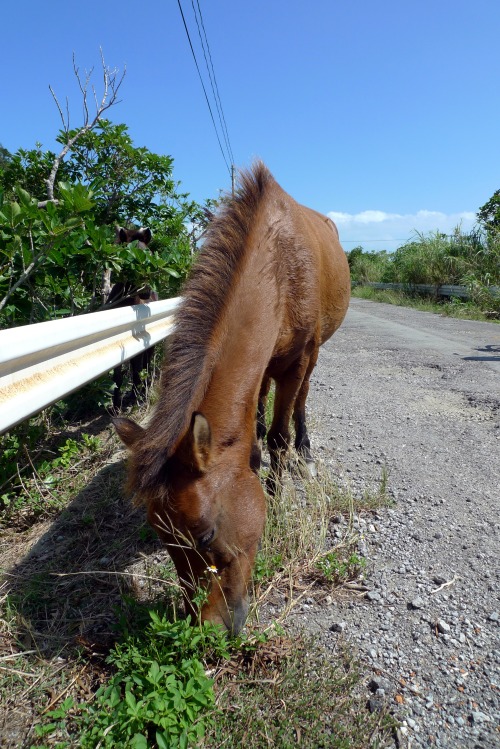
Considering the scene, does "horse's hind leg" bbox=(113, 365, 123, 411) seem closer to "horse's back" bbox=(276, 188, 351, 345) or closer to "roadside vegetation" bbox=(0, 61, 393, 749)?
→ "roadside vegetation" bbox=(0, 61, 393, 749)

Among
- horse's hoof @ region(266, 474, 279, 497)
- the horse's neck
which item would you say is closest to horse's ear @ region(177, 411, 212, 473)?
the horse's neck

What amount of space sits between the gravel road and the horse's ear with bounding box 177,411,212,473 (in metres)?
0.92

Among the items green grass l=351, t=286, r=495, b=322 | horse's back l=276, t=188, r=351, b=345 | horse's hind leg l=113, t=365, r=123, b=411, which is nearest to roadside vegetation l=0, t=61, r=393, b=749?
horse's hind leg l=113, t=365, r=123, b=411

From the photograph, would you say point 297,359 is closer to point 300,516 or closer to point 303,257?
point 303,257

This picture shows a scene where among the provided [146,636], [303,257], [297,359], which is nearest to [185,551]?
[146,636]

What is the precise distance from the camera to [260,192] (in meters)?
3.38

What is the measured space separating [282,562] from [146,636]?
0.83 meters

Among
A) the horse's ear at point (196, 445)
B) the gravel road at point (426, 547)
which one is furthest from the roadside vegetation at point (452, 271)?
the horse's ear at point (196, 445)

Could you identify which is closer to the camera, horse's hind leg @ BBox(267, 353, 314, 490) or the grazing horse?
horse's hind leg @ BBox(267, 353, 314, 490)

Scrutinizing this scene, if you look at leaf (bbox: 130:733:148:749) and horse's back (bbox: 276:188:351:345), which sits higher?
horse's back (bbox: 276:188:351:345)

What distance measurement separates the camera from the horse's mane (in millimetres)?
2039

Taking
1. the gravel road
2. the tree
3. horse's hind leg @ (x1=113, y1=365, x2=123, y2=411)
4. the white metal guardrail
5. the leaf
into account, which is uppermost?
the tree

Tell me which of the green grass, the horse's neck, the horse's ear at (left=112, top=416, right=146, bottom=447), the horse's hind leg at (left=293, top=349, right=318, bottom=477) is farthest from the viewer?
the green grass

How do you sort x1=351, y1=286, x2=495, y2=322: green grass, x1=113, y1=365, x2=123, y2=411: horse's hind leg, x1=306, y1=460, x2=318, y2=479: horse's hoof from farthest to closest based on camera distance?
x1=351, y1=286, x2=495, y2=322: green grass
x1=113, y1=365, x2=123, y2=411: horse's hind leg
x1=306, y1=460, x2=318, y2=479: horse's hoof
